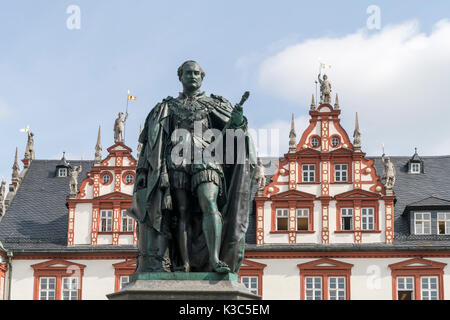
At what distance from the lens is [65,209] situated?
1636 inches

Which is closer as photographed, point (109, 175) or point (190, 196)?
point (190, 196)

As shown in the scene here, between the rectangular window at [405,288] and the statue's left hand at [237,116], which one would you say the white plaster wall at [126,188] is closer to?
the rectangular window at [405,288]

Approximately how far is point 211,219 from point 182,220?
1.36 ft

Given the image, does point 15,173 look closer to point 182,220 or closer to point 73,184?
point 73,184

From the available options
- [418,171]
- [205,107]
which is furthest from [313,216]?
[205,107]

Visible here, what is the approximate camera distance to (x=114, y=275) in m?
38.4

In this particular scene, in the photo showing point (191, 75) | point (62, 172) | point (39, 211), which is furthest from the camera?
point (62, 172)

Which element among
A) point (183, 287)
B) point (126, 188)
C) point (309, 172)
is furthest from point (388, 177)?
point (183, 287)

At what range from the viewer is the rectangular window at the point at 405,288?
37.2 metres

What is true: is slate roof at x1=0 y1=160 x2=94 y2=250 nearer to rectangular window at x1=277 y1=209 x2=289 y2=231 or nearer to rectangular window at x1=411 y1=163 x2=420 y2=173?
rectangular window at x1=277 y1=209 x2=289 y2=231

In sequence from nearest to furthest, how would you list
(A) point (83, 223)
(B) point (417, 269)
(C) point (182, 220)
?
(C) point (182, 220)
(B) point (417, 269)
(A) point (83, 223)

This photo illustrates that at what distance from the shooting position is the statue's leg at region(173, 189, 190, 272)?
10.4m

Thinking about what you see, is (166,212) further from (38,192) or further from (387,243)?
(38,192)

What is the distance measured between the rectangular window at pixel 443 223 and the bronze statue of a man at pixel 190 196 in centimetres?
2894
